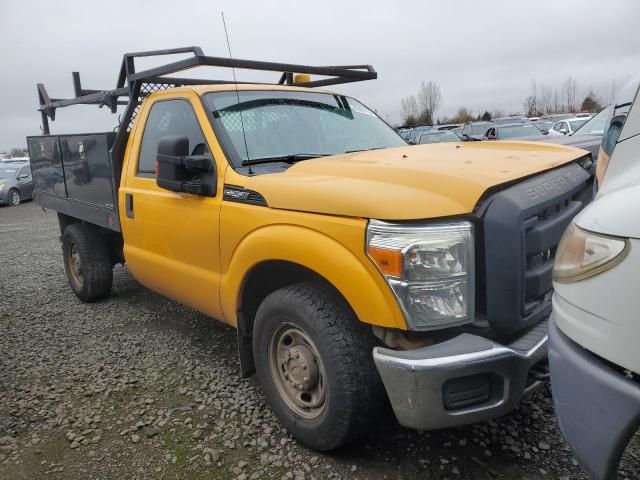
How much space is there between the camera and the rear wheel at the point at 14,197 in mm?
18881

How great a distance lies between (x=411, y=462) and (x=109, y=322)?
10.9 feet

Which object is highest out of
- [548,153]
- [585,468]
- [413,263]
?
[548,153]

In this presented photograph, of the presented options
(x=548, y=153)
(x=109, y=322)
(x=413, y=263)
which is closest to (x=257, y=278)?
(x=413, y=263)

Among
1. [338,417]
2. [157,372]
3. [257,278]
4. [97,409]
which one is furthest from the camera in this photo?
[157,372]

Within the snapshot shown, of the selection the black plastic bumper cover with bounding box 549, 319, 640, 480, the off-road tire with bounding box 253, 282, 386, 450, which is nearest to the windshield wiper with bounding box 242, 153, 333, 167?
the off-road tire with bounding box 253, 282, 386, 450

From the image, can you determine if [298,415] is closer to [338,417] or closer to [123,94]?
[338,417]

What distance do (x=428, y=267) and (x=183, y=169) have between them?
5.68ft

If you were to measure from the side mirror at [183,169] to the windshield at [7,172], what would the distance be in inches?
754

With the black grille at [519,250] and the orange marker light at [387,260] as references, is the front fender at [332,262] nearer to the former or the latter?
the orange marker light at [387,260]

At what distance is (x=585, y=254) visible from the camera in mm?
1622

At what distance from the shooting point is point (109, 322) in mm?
4852

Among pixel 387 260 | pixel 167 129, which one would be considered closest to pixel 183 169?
pixel 167 129

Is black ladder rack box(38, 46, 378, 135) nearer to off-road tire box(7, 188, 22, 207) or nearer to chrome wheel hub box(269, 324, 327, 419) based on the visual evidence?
chrome wheel hub box(269, 324, 327, 419)

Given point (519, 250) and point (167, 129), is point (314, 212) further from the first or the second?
point (167, 129)
